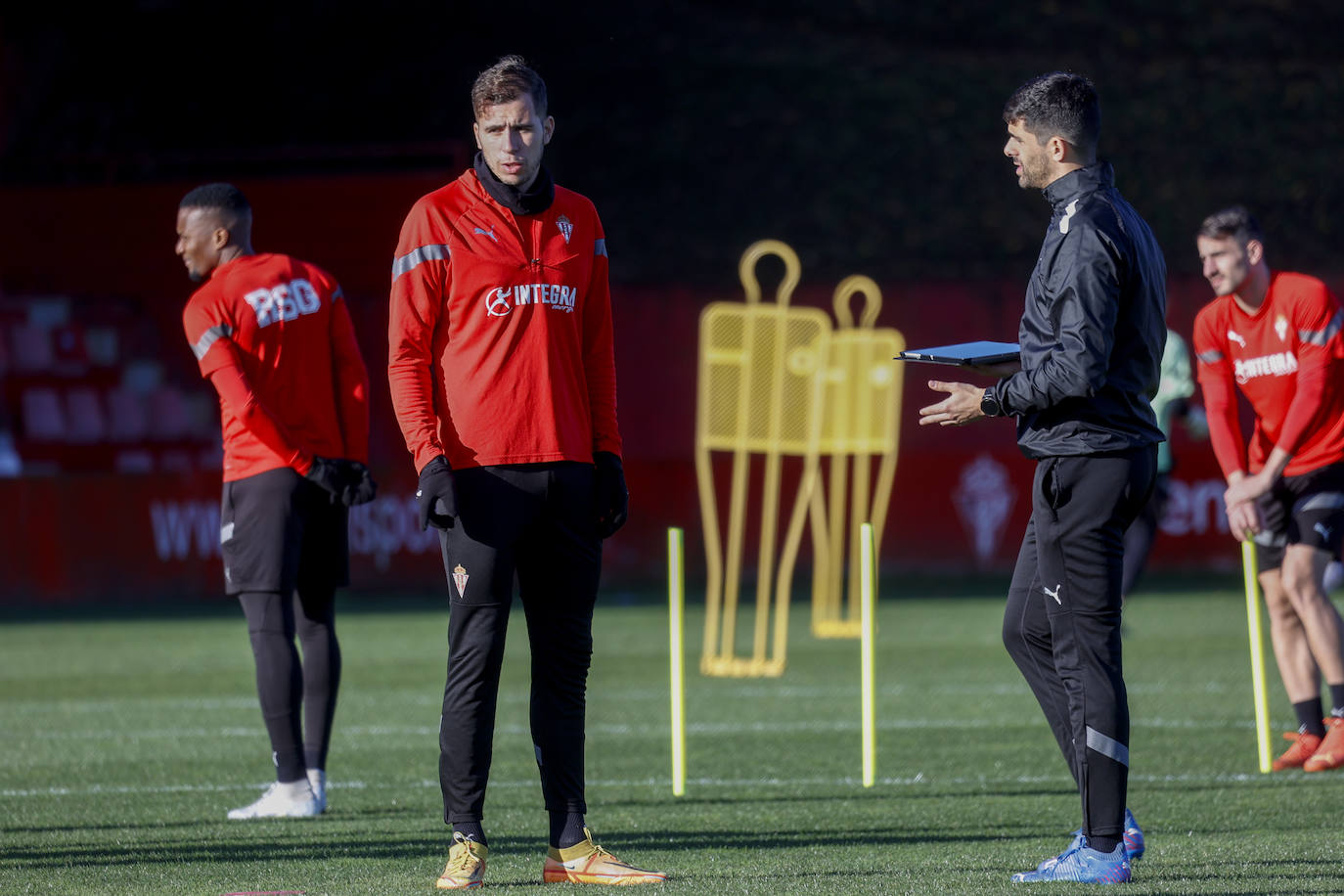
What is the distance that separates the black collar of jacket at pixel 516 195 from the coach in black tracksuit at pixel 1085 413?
3.88ft

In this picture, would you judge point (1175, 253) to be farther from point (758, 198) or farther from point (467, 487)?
point (467, 487)

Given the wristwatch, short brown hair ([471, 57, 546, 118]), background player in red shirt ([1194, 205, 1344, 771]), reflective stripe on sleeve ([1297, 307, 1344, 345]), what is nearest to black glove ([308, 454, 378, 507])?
short brown hair ([471, 57, 546, 118])

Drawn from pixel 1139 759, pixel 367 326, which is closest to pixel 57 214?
pixel 367 326

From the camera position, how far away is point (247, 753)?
8.17m

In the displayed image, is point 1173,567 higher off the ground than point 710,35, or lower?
lower

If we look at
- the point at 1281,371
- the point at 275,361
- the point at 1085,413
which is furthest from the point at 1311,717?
the point at 275,361

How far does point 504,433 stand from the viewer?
4945mm

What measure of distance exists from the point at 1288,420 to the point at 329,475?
3690 millimetres

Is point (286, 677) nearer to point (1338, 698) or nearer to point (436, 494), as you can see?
point (436, 494)

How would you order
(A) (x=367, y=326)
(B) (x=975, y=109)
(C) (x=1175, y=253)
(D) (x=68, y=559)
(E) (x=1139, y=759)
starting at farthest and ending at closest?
(B) (x=975, y=109) → (C) (x=1175, y=253) → (A) (x=367, y=326) → (D) (x=68, y=559) → (E) (x=1139, y=759)

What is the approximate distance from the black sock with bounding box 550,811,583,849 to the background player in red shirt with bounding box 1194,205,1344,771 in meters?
3.30

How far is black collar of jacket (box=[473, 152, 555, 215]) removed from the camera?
5008 mm

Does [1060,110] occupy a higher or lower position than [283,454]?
higher

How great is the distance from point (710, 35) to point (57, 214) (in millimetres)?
11424
